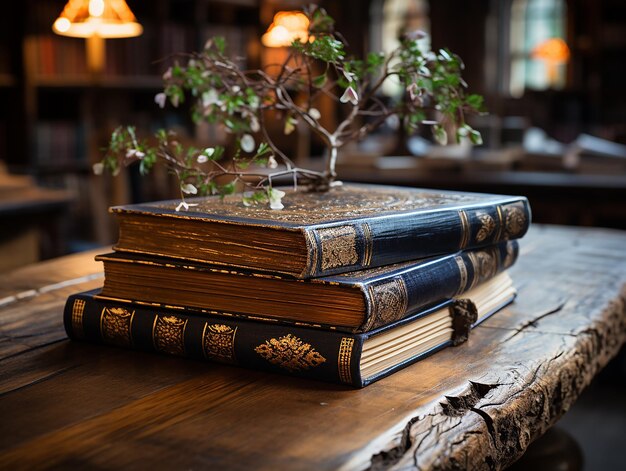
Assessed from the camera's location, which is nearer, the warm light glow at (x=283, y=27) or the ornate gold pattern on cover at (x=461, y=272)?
the ornate gold pattern on cover at (x=461, y=272)

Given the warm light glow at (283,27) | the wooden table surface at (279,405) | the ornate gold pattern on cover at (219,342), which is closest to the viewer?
the wooden table surface at (279,405)

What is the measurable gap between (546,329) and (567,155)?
115 inches

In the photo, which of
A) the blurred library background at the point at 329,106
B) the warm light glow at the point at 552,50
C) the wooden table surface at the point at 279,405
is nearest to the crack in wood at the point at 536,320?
the wooden table surface at the point at 279,405

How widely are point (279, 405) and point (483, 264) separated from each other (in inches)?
16.5

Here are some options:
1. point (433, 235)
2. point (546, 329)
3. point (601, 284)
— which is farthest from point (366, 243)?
point (601, 284)

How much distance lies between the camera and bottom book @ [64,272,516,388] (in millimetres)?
899

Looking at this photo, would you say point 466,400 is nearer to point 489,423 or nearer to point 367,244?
point 489,423

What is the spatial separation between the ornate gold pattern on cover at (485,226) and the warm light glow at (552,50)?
26.4ft

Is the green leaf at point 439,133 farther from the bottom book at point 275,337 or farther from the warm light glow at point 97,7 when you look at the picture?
the warm light glow at point 97,7

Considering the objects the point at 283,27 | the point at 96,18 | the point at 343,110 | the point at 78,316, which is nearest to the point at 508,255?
the point at 78,316

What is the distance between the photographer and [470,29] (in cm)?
948

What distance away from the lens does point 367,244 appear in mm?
957

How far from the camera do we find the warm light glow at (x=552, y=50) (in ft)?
28.6

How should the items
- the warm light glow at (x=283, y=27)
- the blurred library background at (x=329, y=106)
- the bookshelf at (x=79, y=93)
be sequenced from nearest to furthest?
1. the blurred library background at (x=329, y=106)
2. the warm light glow at (x=283, y=27)
3. the bookshelf at (x=79, y=93)
